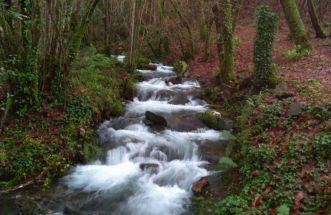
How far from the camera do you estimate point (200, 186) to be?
739cm

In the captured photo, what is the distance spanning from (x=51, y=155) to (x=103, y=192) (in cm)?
148

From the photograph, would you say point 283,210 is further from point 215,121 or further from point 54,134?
point 54,134

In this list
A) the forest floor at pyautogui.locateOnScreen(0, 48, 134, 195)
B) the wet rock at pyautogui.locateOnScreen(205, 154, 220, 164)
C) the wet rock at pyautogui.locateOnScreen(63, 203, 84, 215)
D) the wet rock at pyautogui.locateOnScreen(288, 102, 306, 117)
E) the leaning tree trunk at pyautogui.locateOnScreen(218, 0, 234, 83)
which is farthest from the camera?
the leaning tree trunk at pyautogui.locateOnScreen(218, 0, 234, 83)

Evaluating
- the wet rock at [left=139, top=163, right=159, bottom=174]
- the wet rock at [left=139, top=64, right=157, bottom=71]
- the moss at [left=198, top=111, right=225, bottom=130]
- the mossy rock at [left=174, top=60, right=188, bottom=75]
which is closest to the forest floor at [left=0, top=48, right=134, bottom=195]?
the wet rock at [left=139, top=163, right=159, bottom=174]

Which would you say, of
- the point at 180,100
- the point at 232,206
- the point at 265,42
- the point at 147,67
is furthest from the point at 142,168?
the point at 147,67

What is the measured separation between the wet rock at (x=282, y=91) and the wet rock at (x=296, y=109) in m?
0.97

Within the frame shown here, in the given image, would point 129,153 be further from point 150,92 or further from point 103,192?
point 150,92

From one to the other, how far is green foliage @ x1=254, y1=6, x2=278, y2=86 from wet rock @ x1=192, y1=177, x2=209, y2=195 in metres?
4.48

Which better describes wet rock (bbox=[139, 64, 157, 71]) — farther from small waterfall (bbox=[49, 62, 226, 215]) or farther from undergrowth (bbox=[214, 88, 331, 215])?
undergrowth (bbox=[214, 88, 331, 215])

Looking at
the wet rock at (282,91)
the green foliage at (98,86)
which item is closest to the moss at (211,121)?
the wet rock at (282,91)

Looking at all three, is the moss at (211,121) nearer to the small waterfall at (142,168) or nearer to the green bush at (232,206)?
the small waterfall at (142,168)

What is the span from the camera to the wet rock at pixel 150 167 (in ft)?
27.2

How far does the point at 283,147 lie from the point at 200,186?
192 centimetres

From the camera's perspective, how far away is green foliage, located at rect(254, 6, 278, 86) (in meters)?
10.5
